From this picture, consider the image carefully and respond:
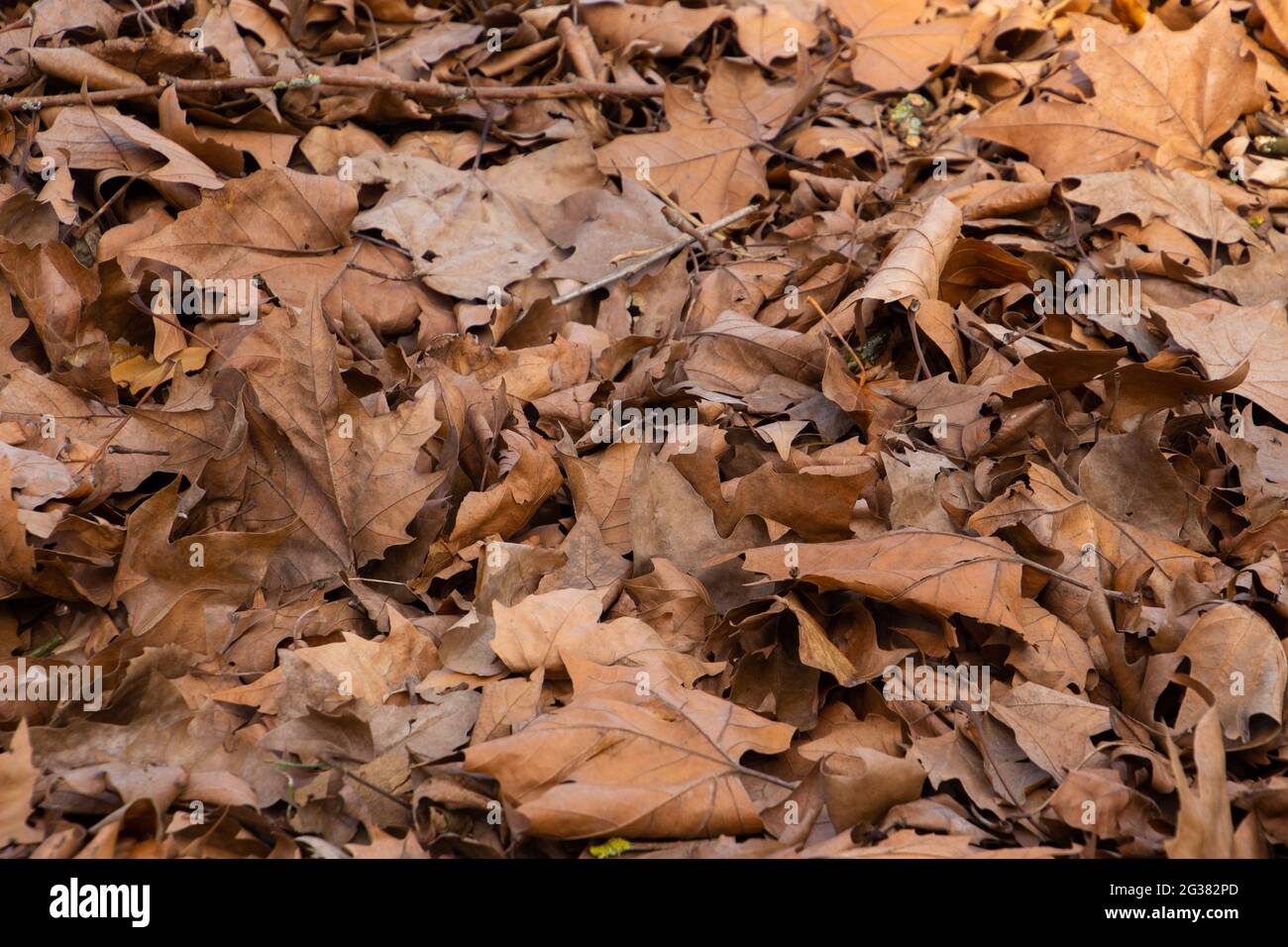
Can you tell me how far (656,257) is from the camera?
3072 millimetres

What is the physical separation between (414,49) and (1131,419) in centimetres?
258

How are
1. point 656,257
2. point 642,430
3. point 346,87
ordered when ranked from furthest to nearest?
point 346,87 < point 656,257 < point 642,430

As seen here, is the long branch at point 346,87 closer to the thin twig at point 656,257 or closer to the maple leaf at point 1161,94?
the thin twig at point 656,257

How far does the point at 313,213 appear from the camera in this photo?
9.45 feet

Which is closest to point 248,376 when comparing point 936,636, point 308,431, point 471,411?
point 308,431

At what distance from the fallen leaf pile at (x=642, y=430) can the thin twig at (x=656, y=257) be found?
0.06ft

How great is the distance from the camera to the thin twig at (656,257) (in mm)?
2963

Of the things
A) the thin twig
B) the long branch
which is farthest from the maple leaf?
the long branch

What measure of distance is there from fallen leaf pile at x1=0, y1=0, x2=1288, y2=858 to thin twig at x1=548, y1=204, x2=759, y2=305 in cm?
2

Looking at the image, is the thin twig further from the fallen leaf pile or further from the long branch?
the long branch

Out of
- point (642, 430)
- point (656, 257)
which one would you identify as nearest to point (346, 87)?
point (656, 257)

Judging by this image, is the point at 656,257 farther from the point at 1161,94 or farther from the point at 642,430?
the point at 1161,94

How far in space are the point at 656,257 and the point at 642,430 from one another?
0.79 m

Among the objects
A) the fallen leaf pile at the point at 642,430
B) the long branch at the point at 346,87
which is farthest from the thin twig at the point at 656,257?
the long branch at the point at 346,87
